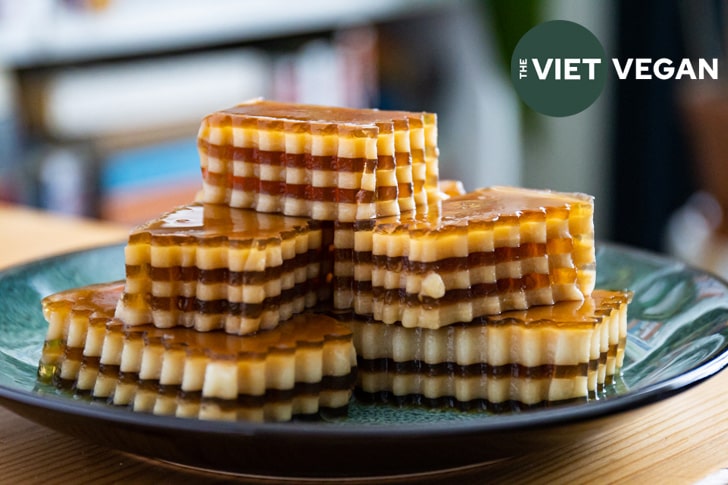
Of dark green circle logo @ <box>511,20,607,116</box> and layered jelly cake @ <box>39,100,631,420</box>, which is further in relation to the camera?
dark green circle logo @ <box>511,20,607,116</box>

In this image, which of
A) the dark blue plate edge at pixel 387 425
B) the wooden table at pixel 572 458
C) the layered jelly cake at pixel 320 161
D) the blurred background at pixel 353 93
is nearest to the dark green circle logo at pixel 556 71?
the layered jelly cake at pixel 320 161

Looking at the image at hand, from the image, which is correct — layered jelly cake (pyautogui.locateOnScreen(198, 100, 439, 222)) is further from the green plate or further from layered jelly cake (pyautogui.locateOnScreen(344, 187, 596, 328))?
the green plate

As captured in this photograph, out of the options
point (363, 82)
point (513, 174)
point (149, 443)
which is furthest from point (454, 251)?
point (513, 174)

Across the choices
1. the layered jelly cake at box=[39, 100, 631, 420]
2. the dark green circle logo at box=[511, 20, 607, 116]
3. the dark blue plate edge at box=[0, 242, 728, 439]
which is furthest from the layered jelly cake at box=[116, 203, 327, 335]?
the dark green circle logo at box=[511, 20, 607, 116]

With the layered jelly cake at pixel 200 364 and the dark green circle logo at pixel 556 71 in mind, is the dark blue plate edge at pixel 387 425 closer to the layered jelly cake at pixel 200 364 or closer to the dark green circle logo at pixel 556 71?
the layered jelly cake at pixel 200 364

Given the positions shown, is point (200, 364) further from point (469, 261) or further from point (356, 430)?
point (469, 261)

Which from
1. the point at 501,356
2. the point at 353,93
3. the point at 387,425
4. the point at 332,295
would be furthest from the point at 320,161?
the point at 353,93
